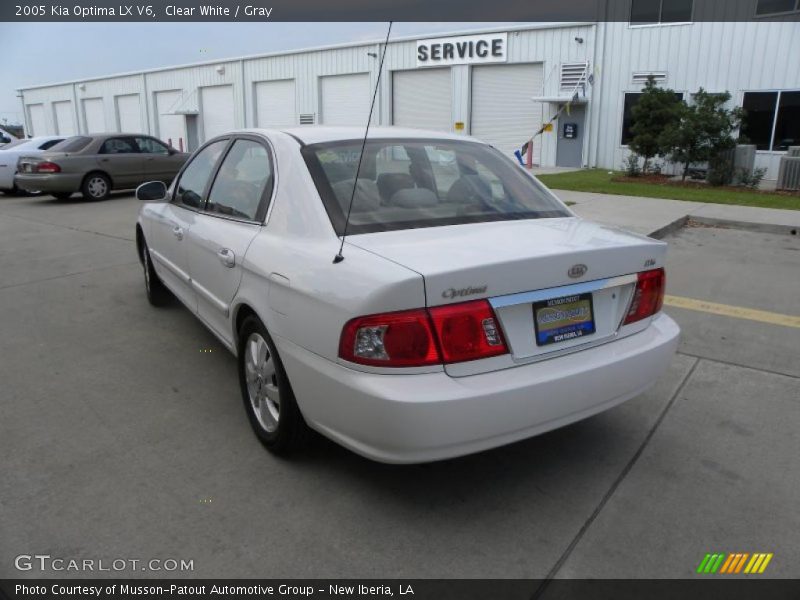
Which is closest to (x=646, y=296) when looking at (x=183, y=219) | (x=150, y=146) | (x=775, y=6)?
(x=183, y=219)

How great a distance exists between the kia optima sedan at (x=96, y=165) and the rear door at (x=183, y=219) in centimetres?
1068

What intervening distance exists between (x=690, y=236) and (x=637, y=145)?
8.23 m

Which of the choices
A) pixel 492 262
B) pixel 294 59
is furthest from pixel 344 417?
pixel 294 59

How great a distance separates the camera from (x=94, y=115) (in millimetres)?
44688

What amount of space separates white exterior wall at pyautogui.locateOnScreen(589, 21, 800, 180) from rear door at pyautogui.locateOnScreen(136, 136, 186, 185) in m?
13.5

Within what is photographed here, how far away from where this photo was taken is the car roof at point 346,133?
11.6ft

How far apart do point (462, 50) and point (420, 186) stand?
73.9 feet

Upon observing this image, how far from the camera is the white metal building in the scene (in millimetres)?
18078

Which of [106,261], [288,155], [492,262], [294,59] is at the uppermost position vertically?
[294,59]

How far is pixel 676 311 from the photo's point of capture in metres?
5.63

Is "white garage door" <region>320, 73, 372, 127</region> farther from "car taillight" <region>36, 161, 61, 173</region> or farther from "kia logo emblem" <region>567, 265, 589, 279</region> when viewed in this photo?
"kia logo emblem" <region>567, 265, 589, 279</region>

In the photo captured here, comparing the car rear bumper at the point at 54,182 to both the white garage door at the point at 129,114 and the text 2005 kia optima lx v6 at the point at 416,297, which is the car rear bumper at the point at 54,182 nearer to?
the text 2005 kia optima lx v6 at the point at 416,297

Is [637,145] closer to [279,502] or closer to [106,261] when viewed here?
[106,261]
